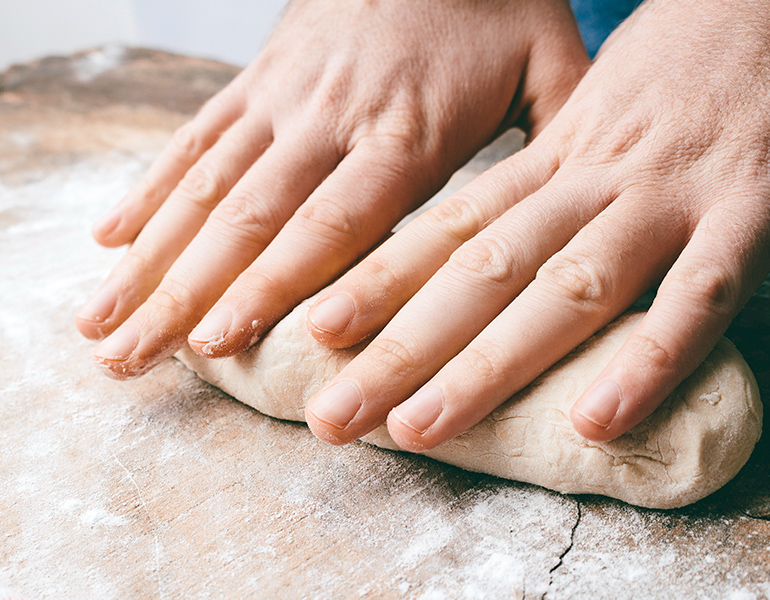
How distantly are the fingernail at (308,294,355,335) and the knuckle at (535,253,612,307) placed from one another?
327mm

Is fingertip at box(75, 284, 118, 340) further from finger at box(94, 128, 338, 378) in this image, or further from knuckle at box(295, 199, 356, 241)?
knuckle at box(295, 199, 356, 241)

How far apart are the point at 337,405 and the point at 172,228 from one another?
68cm

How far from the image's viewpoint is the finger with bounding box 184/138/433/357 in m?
1.09

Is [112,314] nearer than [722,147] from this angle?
No

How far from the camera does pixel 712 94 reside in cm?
105

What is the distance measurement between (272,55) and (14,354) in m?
0.96

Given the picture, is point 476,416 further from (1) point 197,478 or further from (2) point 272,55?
(2) point 272,55

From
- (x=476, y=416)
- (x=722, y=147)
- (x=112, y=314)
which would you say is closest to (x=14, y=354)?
(x=112, y=314)

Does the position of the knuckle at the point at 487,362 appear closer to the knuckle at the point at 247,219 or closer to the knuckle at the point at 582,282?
the knuckle at the point at 582,282

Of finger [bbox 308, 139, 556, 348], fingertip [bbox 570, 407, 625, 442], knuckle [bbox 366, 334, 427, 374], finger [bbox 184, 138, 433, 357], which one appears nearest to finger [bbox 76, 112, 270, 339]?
finger [bbox 184, 138, 433, 357]

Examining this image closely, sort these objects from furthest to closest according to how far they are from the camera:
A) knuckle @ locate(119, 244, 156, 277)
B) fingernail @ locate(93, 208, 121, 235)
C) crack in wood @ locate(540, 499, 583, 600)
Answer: fingernail @ locate(93, 208, 121, 235) < knuckle @ locate(119, 244, 156, 277) < crack in wood @ locate(540, 499, 583, 600)

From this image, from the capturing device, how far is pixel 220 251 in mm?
1233

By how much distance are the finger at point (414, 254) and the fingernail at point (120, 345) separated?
0.36m

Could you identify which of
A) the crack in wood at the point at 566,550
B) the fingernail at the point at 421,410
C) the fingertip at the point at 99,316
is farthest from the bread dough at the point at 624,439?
the fingertip at the point at 99,316
